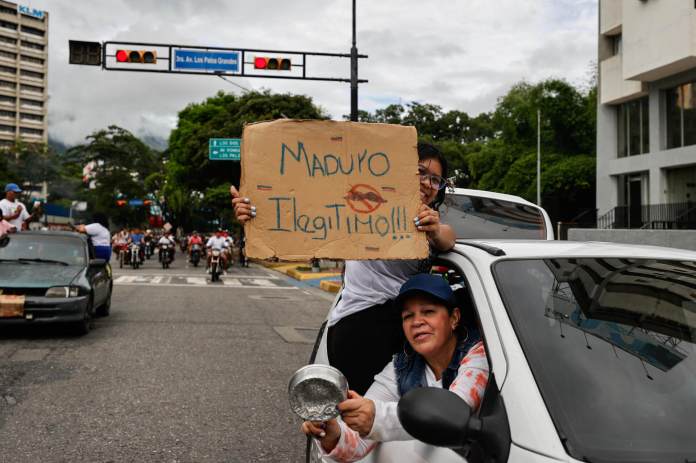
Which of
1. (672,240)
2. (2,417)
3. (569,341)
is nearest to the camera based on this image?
(569,341)

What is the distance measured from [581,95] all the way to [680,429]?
148 feet

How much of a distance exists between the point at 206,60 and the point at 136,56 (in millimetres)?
1933

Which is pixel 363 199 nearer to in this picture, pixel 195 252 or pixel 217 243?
pixel 217 243

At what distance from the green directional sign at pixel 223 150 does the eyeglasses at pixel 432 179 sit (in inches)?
1045

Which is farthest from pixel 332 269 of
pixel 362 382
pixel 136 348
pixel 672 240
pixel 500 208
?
pixel 362 382

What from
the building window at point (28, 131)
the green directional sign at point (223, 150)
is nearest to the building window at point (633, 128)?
the green directional sign at point (223, 150)

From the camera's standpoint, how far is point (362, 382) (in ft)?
9.95

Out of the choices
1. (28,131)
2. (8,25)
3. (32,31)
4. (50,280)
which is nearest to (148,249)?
(50,280)

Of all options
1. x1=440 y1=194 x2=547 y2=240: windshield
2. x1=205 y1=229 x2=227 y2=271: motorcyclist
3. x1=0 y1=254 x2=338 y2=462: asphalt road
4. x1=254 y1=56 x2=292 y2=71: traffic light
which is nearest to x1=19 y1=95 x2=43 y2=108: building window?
x1=205 y1=229 x2=227 y2=271: motorcyclist

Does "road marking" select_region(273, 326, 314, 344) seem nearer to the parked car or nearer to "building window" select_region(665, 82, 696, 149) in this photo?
the parked car

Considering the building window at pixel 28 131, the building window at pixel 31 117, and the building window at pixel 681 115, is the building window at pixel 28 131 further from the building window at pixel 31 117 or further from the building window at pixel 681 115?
the building window at pixel 681 115

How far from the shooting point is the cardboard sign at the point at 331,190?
261 centimetres

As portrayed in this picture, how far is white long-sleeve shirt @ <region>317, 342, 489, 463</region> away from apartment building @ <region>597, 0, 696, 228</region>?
23.2 m

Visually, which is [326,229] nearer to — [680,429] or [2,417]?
[680,429]
